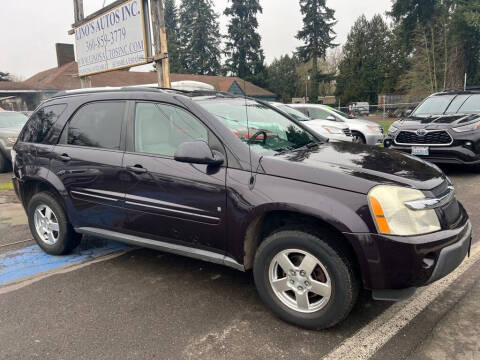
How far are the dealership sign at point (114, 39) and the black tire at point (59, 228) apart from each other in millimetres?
4424

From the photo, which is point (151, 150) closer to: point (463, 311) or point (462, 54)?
point (463, 311)

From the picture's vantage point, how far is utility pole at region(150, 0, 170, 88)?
7.15 metres

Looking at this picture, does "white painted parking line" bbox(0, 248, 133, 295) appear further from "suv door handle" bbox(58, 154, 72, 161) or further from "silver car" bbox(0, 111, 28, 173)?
"silver car" bbox(0, 111, 28, 173)

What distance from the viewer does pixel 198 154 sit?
9.62 ft

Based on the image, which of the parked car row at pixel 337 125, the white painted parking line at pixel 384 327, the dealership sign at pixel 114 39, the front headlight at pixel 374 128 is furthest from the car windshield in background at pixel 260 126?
the front headlight at pixel 374 128

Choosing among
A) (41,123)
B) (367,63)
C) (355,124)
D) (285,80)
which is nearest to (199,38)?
(285,80)

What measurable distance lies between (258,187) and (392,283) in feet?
3.61

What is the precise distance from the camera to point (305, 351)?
2521 millimetres

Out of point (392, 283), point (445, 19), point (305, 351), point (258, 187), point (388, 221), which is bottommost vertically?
point (305, 351)

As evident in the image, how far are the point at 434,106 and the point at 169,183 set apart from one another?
24.0 feet

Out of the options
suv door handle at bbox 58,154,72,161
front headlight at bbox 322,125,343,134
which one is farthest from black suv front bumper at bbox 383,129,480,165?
suv door handle at bbox 58,154,72,161

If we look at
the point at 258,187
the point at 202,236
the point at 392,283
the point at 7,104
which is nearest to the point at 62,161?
the point at 202,236

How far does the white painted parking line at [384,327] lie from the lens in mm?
2477

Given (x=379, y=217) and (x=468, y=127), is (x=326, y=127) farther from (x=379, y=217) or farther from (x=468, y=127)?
(x=379, y=217)
